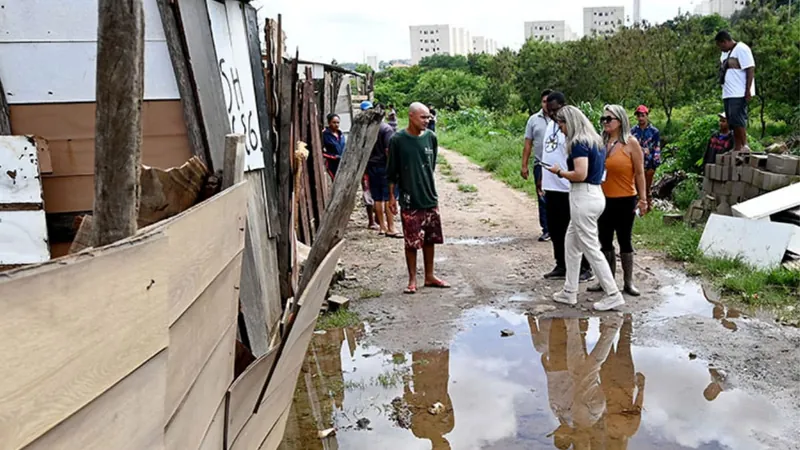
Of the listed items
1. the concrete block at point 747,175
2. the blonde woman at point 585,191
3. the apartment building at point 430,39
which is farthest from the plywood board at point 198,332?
the apartment building at point 430,39

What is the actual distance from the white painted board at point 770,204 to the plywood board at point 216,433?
20.7 ft

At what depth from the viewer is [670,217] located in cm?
865

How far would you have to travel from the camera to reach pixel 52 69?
3.11 m

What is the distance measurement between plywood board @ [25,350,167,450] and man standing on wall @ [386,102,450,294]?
5.00 metres

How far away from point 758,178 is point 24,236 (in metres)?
7.31

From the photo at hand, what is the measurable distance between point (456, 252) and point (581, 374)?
3815 millimetres

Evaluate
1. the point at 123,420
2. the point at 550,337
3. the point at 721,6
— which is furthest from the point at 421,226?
the point at 721,6

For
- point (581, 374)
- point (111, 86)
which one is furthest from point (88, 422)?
point (581, 374)

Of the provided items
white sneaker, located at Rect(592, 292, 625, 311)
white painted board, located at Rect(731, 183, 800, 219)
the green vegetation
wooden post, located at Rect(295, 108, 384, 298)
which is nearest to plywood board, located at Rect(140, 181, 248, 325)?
wooden post, located at Rect(295, 108, 384, 298)

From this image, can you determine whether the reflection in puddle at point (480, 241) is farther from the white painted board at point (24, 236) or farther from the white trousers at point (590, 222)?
the white painted board at point (24, 236)

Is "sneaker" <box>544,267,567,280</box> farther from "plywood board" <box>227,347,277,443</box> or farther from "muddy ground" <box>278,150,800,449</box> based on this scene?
"plywood board" <box>227,347,277,443</box>

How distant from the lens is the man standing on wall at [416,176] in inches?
245

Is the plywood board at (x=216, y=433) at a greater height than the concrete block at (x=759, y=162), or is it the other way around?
the concrete block at (x=759, y=162)

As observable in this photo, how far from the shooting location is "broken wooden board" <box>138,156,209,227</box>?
2.12 m
